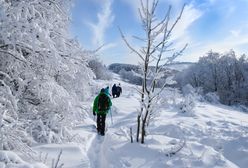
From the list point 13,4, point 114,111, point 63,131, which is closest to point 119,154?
point 63,131

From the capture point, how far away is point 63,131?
7.51 metres

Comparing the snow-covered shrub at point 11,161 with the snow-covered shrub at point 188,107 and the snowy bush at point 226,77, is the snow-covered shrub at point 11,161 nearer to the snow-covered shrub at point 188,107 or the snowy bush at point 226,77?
the snow-covered shrub at point 188,107

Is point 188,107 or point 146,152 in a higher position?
point 188,107

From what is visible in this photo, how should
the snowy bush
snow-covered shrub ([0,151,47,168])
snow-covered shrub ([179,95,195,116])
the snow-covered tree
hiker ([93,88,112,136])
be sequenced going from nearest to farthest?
snow-covered shrub ([0,151,47,168]), the snow-covered tree, hiker ([93,88,112,136]), snow-covered shrub ([179,95,195,116]), the snowy bush

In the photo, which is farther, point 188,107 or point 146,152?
point 188,107

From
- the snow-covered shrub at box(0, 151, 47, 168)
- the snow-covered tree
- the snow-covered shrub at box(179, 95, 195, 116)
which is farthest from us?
the snow-covered shrub at box(179, 95, 195, 116)

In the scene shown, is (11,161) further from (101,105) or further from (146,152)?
(101,105)

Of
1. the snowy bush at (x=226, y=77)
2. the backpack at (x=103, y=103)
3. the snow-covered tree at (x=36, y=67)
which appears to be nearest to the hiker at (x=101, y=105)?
the backpack at (x=103, y=103)

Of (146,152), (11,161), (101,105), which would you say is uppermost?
(101,105)

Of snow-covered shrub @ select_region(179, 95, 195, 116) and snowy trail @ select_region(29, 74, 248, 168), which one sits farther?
snow-covered shrub @ select_region(179, 95, 195, 116)

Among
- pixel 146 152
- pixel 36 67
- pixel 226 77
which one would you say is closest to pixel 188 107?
pixel 146 152

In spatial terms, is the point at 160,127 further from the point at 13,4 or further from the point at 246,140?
the point at 13,4

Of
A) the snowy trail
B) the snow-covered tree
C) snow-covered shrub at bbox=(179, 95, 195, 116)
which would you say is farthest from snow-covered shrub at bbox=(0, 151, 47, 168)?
snow-covered shrub at bbox=(179, 95, 195, 116)

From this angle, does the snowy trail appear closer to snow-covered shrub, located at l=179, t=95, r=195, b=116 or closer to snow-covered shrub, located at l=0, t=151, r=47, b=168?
snow-covered shrub, located at l=0, t=151, r=47, b=168
